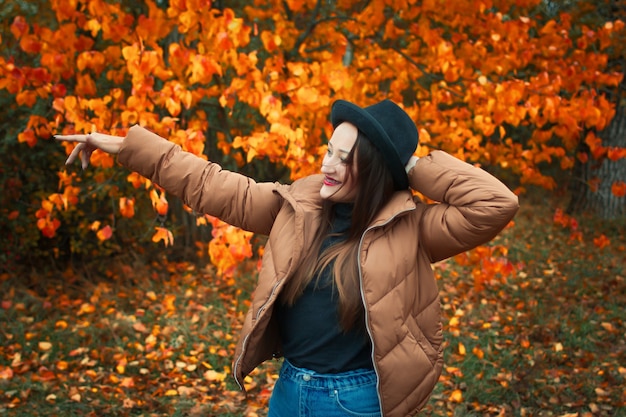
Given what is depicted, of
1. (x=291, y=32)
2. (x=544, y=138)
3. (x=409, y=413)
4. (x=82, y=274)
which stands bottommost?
(x=82, y=274)

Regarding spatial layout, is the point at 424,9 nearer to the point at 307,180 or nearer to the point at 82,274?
the point at 307,180

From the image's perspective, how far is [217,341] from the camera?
5.60 metres

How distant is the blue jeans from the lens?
6.52 ft

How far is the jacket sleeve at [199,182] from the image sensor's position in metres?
2.12

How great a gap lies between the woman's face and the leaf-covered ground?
2.75 m

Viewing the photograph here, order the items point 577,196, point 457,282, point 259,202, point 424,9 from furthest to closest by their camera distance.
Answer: point 577,196
point 457,282
point 424,9
point 259,202

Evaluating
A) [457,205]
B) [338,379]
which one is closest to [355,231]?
[457,205]

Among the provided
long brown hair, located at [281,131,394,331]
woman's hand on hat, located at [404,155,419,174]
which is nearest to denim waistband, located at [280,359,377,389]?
long brown hair, located at [281,131,394,331]

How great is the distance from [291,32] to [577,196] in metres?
6.51

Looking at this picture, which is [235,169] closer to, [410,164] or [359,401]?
[410,164]

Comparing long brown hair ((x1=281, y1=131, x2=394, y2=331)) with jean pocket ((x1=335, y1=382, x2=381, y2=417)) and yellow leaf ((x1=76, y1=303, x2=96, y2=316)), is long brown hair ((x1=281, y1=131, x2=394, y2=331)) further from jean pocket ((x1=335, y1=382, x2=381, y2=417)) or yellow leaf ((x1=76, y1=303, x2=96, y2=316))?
yellow leaf ((x1=76, y1=303, x2=96, y2=316))

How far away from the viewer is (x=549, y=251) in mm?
8844

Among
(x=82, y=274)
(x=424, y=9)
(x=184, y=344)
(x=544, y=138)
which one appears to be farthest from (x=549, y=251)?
(x=82, y=274)

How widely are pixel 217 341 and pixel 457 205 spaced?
4.03 metres
